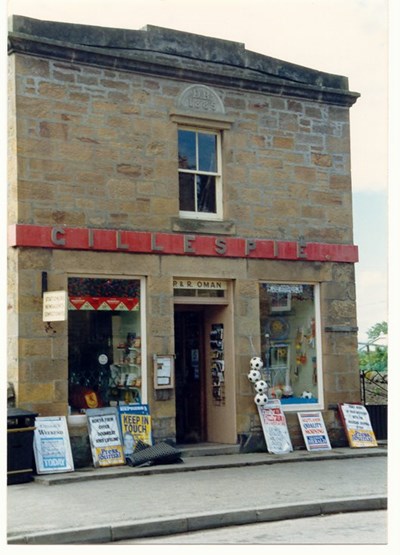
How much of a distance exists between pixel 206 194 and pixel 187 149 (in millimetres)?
802

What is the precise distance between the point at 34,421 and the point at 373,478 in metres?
4.71

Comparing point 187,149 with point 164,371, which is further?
point 187,149

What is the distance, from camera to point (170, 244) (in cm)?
1574

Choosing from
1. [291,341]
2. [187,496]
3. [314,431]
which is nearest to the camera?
[187,496]

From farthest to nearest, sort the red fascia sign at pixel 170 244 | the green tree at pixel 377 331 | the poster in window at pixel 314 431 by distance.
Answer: the green tree at pixel 377 331 < the poster in window at pixel 314 431 < the red fascia sign at pixel 170 244

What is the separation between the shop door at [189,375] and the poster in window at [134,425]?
72.9 inches

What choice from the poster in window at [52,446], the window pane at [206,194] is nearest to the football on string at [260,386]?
the window pane at [206,194]

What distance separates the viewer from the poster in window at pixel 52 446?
13.9 metres

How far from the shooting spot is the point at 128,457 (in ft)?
48.2

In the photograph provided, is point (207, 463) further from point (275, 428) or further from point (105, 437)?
point (275, 428)

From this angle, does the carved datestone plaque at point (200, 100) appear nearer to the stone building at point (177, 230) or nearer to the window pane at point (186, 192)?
the stone building at point (177, 230)

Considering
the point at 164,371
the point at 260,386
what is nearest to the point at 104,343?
the point at 164,371

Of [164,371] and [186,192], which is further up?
[186,192]
